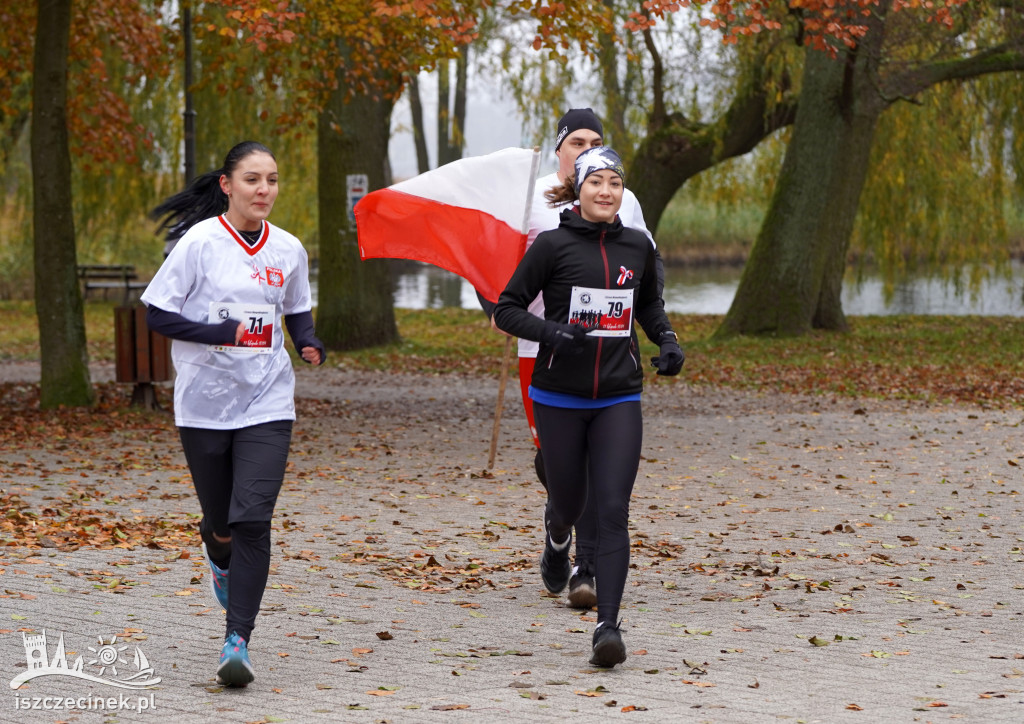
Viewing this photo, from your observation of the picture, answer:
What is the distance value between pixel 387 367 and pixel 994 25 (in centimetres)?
1178

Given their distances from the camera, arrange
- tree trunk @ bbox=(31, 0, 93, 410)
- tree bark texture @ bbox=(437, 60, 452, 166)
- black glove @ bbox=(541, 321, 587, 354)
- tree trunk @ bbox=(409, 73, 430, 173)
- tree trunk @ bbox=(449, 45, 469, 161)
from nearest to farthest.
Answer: black glove @ bbox=(541, 321, 587, 354) → tree trunk @ bbox=(31, 0, 93, 410) → tree bark texture @ bbox=(437, 60, 452, 166) → tree trunk @ bbox=(449, 45, 469, 161) → tree trunk @ bbox=(409, 73, 430, 173)

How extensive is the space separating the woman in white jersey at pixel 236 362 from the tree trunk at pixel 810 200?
1800 centimetres

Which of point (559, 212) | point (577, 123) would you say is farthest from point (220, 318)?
point (577, 123)

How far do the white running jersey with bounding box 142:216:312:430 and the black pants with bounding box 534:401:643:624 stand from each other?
1.13 meters

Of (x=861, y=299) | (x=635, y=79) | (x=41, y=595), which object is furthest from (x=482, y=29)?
(x=41, y=595)

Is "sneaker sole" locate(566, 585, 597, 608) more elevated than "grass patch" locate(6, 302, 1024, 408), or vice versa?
"sneaker sole" locate(566, 585, 597, 608)

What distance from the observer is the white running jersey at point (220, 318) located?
5031 millimetres

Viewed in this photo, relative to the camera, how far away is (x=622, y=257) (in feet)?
18.0

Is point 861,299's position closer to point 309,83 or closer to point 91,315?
point 91,315

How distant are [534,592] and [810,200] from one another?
1674 cm

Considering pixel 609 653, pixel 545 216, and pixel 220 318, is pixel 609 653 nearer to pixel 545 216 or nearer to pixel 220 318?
pixel 220 318

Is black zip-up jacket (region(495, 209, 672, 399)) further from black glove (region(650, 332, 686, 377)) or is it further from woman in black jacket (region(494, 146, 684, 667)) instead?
black glove (region(650, 332, 686, 377))

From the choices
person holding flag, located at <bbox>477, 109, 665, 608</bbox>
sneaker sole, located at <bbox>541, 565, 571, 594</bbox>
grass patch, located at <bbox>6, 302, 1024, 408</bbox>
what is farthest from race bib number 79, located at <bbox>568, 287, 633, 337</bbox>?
grass patch, located at <bbox>6, 302, 1024, 408</bbox>

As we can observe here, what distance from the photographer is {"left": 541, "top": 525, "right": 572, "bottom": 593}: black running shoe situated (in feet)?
21.0
